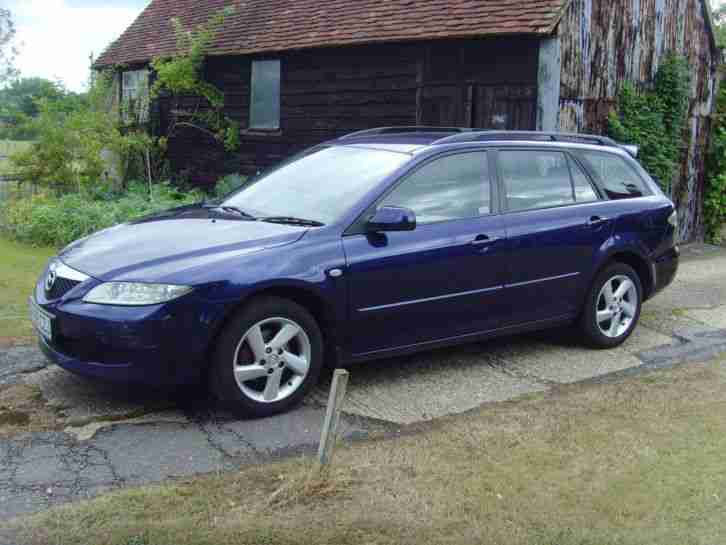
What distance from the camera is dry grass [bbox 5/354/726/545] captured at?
3.77 meters

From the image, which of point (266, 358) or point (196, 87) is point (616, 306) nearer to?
point (266, 358)

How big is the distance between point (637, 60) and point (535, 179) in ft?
25.2

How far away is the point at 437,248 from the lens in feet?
19.3

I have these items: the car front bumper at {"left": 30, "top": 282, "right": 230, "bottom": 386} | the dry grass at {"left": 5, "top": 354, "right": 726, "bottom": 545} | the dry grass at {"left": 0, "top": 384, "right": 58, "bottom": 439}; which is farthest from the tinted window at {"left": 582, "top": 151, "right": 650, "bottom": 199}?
the dry grass at {"left": 0, "top": 384, "right": 58, "bottom": 439}

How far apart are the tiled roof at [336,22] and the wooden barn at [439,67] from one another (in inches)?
1.1

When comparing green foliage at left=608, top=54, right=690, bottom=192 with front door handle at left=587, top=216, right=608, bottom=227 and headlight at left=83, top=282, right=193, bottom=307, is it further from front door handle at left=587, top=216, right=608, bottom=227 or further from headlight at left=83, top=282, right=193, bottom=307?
headlight at left=83, top=282, right=193, bottom=307

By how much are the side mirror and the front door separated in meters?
0.09

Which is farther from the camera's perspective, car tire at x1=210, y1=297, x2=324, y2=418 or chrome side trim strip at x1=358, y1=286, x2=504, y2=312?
chrome side trim strip at x1=358, y1=286, x2=504, y2=312

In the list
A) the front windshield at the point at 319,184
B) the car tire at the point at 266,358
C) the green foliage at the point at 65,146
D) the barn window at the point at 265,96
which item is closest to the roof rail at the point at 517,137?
the front windshield at the point at 319,184

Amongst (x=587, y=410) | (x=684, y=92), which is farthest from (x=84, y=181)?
(x=587, y=410)

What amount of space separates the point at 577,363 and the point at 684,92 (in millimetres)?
8475

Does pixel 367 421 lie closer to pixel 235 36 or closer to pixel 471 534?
pixel 471 534

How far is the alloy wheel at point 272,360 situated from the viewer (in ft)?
16.9

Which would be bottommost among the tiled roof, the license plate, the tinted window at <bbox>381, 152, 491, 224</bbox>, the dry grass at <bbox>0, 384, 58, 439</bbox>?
the dry grass at <bbox>0, 384, 58, 439</bbox>
